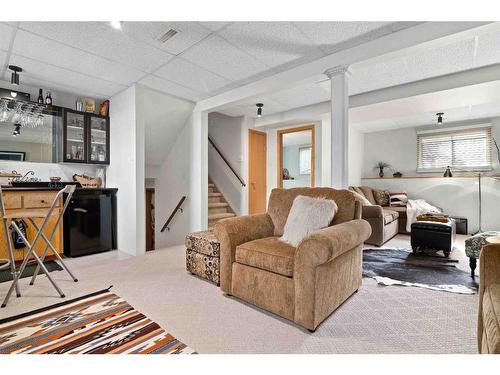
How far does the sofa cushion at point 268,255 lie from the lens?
1821 mm

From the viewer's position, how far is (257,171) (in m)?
5.81

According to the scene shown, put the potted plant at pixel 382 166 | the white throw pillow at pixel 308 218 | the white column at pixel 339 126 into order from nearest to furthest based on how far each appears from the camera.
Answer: the white throw pillow at pixel 308 218 < the white column at pixel 339 126 < the potted plant at pixel 382 166

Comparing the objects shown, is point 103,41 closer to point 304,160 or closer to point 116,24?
point 116,24

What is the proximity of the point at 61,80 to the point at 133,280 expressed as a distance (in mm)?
2772

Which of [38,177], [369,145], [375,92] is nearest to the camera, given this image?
[38,177]

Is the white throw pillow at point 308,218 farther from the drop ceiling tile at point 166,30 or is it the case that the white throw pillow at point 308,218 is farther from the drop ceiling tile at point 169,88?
the drop ceiling tile at point 169,88

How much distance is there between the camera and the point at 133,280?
2617mm

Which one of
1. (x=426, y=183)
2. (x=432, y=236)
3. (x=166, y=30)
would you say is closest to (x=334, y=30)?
(x=166, y=30)

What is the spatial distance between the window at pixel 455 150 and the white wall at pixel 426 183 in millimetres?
131

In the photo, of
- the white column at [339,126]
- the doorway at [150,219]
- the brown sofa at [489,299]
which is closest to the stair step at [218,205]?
the doorway at [150,219]

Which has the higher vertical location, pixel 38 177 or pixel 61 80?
pixel 61 80

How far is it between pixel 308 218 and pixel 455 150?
529 centimetres
